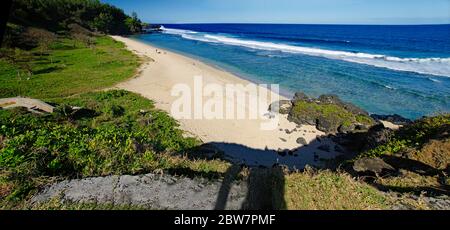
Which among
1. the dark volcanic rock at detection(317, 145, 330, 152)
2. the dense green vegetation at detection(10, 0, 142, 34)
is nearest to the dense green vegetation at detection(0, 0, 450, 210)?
the dark volcanic rock at detection(317, 145, 330, 152)

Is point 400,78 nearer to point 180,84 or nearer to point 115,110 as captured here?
point 180,84

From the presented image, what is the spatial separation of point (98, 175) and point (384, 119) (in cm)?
2026

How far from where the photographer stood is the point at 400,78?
3319 cm

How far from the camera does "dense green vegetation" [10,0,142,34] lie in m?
55.2

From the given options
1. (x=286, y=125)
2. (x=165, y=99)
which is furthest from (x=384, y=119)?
(x=165, y=99)

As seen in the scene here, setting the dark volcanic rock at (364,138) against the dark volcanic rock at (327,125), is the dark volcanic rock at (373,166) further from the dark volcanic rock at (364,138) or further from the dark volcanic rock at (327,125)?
the dark volcanic rock at (327,125)

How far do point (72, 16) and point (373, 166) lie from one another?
86.4 m

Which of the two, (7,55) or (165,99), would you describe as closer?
(165,99)

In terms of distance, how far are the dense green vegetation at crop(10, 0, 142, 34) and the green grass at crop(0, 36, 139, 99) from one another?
16275 millimetres

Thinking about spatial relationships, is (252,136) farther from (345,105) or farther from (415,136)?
(345,105)

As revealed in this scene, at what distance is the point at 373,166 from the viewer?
8617mm

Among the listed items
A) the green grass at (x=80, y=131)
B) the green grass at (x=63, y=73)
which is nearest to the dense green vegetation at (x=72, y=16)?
the green grass at (x=63, y=73)

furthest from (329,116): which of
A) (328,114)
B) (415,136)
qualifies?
(415,136)

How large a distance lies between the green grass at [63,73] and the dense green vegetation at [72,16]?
1627 centimetres
